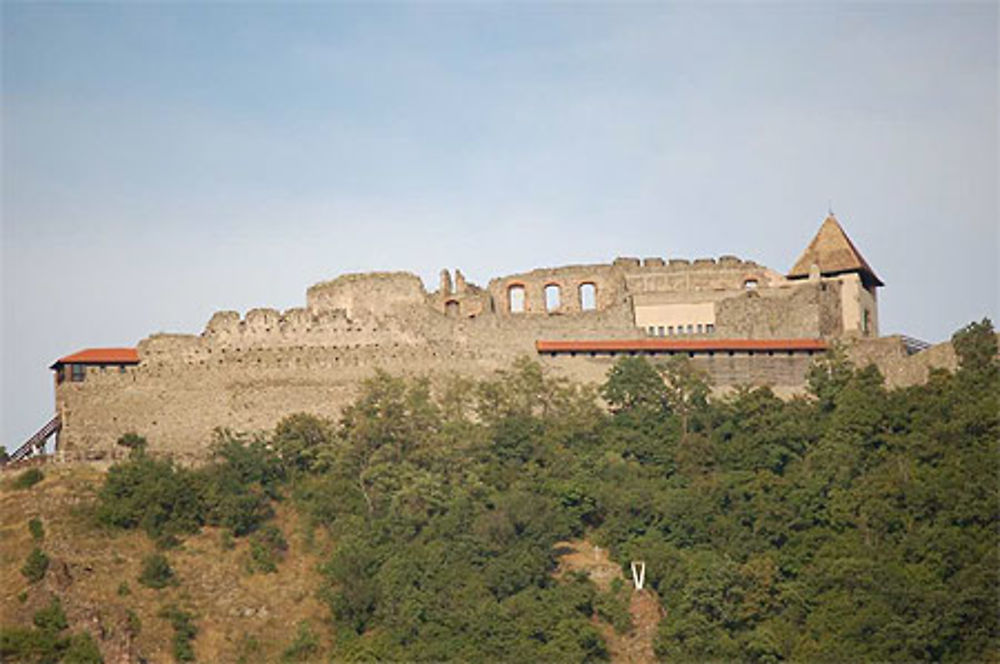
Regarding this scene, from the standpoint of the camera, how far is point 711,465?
1586 inches

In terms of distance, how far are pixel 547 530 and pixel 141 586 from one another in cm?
835

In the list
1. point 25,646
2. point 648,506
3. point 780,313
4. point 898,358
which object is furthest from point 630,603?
point 25,646

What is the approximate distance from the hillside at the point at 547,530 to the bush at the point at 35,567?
0.19 ft

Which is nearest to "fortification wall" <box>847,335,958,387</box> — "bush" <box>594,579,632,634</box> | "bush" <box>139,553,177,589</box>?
"bush" <box>594,579,632,634</box>

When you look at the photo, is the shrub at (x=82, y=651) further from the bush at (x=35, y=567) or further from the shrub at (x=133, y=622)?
the bush at (x=35, y=567)

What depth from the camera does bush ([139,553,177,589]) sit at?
37.3 metres

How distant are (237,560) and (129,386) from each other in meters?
6.62

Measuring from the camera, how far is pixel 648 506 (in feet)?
127

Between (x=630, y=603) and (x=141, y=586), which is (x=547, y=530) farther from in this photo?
(x=141, y=586)

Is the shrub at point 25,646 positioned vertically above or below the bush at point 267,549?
below

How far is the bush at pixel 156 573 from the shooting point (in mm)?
37312

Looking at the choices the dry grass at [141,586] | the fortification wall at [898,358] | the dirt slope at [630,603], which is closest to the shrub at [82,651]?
the dry grass at [141,586]

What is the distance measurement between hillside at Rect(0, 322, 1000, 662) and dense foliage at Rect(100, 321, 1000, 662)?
0.06 metres

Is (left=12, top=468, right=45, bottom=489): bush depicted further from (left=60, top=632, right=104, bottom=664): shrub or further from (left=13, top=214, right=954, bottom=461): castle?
(left=60, top=632, right=104, bottom=664): shrub
